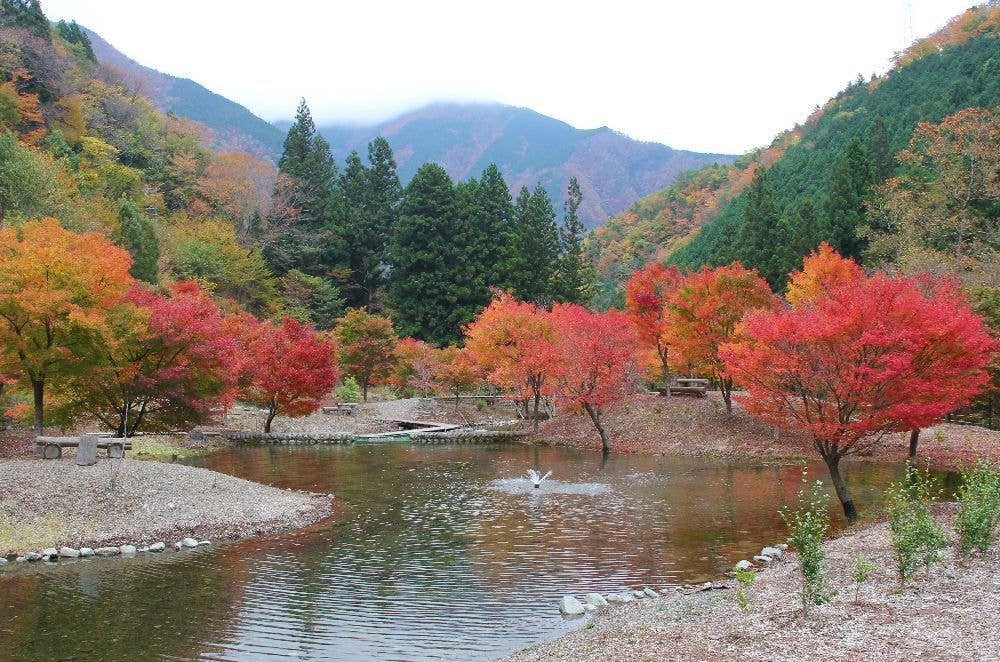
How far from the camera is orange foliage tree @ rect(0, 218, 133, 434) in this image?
19.6 m

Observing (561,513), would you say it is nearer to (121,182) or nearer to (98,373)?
(98,373)

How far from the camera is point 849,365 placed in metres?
17.5

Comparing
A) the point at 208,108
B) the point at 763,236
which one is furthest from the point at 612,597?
the point at 208,108

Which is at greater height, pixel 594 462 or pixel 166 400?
pixel 166 400

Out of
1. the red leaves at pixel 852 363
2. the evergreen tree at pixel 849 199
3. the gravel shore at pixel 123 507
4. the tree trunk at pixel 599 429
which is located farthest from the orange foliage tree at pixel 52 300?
the evergreen tree at pixel 849 199

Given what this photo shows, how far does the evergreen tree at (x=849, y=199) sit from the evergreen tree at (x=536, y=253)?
24.4m

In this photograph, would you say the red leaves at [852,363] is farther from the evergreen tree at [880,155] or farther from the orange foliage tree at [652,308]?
A: the evergreen tree at [880,155]

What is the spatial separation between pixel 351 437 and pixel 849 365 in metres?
26.6

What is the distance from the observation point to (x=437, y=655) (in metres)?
9.91

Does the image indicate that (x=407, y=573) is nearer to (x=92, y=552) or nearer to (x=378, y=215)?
(x=92, y=552)

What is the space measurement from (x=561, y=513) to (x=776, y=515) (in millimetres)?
5694

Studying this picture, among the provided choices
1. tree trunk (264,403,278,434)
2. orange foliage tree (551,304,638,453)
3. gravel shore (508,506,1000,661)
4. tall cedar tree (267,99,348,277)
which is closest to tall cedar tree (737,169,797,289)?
orange foliage tree (551,304,638,453)

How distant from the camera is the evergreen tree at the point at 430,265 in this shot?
62188 mm

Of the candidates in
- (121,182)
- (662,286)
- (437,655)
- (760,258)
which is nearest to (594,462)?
(662,286)
